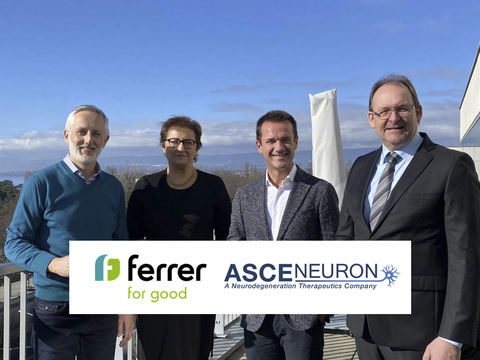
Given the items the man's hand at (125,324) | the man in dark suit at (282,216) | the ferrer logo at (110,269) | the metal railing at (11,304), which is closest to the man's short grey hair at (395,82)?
the man in dark suit at (282,216)

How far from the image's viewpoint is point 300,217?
249cm

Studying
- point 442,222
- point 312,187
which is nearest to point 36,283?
point 312,187

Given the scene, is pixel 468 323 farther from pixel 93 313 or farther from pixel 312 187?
pixel 93 313

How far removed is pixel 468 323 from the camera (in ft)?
6.03

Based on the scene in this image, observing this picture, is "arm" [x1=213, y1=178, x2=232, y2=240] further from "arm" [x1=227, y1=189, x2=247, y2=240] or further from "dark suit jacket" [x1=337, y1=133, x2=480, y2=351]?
"dark suit jacket" [x1=337, y1=133, x2=480, y2=351]

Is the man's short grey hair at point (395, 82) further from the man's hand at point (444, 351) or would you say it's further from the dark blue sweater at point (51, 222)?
the dark blue sweater at point (51, 222)

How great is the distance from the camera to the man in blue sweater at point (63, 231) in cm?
234

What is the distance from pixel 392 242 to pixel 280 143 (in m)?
0.86

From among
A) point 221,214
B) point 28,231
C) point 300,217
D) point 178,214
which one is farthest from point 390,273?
point 28,231

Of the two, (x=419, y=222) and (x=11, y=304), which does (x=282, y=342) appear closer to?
(x=419, y=222)

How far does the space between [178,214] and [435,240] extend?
1.51m

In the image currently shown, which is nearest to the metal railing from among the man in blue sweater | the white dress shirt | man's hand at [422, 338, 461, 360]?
the man in blue sweater

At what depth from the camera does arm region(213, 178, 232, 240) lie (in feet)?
9.73

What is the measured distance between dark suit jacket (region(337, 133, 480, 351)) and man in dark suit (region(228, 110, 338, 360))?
0.38 m
